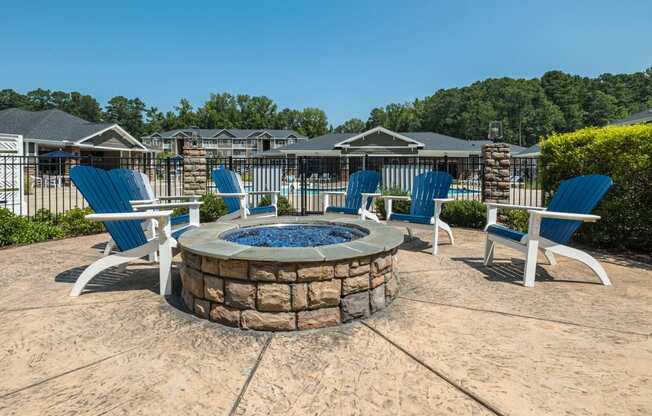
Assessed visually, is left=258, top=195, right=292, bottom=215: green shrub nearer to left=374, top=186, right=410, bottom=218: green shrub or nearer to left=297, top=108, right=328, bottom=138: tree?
left=374, top=186, right=410, bottom=218: green shrub

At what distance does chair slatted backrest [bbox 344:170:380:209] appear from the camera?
22.6 ft

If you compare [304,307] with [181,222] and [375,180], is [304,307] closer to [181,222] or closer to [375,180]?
[181,222]

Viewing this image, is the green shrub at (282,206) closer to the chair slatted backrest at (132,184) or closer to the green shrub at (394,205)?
the green shrub at (394,205)

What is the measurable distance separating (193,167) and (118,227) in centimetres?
610

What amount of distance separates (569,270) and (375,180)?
331cm

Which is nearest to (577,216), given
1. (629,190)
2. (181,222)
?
(629,190)

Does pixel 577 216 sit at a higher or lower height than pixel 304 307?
higher

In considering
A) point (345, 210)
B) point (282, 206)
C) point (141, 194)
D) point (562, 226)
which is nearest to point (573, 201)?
point (562, 226)

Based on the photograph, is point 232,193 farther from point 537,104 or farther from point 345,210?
point 537,104

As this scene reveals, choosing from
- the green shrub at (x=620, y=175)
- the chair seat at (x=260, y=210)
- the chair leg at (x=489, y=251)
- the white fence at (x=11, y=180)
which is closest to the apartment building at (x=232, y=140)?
the white fence at (x=11, y=180)

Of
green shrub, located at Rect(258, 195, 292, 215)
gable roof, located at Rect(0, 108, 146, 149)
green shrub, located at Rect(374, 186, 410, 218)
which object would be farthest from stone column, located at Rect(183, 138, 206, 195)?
gable roof, located at Rect(0, 108, 146, 149)

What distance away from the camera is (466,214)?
805 cm

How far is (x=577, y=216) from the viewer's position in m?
3.68

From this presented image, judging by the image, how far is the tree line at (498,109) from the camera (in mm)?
46281
